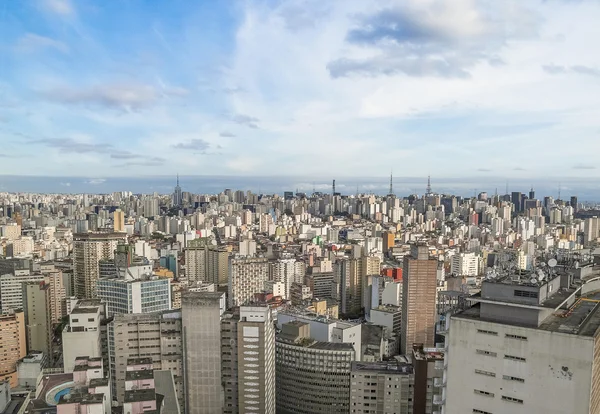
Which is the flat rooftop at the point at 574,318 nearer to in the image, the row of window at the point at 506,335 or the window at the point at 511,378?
the row of window at the point at 506,335

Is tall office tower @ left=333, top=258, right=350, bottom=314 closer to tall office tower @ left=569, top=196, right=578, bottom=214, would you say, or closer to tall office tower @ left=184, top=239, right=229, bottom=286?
tall office tower @ left=184, top=239, right=229, bottom=286

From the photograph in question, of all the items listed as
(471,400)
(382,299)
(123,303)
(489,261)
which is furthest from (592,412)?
(489,261)

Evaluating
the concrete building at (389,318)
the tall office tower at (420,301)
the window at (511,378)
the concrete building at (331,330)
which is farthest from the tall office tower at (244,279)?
the window at (511,378)

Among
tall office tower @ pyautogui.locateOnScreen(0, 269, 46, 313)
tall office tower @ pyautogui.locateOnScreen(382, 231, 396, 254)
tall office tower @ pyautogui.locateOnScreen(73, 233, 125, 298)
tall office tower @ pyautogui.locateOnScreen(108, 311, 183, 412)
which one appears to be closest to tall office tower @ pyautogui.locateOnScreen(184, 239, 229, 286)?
tall office tower @ pyautogui.locateOnScreen(73, 233, 125, 298)

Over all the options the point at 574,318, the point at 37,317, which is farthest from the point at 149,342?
the point at 37,317

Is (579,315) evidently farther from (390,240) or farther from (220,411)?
(390,240)

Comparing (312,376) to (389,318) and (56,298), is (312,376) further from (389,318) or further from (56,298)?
(56,298)
